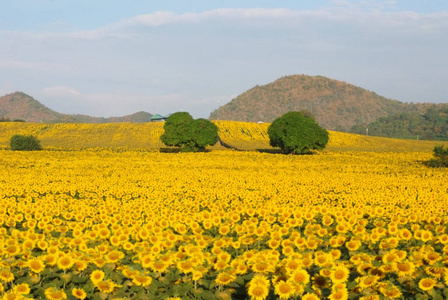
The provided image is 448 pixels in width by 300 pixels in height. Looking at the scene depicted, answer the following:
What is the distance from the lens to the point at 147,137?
342 feet

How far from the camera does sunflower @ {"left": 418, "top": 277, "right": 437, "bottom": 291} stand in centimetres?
531

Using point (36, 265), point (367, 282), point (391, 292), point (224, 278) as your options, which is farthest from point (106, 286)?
point (391, 292)

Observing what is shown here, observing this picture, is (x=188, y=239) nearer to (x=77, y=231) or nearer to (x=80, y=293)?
(x=77, y=231)

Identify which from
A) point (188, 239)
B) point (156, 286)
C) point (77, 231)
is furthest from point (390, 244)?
point (77, 231)

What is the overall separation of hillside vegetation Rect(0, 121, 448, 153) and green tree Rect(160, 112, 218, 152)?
50.1ft

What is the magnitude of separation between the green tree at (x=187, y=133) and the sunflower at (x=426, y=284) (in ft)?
216

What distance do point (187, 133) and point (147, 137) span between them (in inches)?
1396

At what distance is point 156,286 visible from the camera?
5.98 meters

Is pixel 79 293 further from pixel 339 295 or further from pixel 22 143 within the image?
pixel 22 143

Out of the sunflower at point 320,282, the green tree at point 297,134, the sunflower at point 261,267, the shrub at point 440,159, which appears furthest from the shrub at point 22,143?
the sunflower at point 320,282

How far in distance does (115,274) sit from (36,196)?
45.1 feet

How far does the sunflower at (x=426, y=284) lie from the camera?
5312mm

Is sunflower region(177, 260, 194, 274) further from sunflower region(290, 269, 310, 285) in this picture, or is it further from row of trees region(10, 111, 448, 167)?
row of trees region(10, 111, 448, 167)

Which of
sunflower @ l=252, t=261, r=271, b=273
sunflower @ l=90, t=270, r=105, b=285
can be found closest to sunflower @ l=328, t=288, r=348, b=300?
sunflower @ l=252, t=261, r=271, b=273
